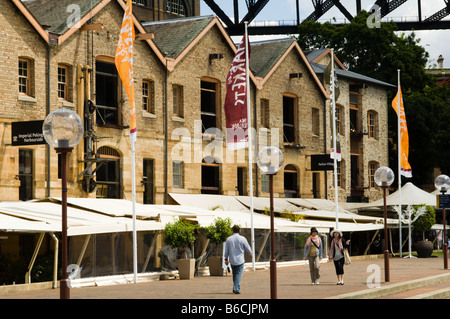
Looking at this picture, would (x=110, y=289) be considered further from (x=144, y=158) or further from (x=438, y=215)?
(x=438, y=215)

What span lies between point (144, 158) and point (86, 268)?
9.49m

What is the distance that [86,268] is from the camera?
24.5 m

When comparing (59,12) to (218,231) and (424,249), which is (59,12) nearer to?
(218,231)

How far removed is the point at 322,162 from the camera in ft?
135

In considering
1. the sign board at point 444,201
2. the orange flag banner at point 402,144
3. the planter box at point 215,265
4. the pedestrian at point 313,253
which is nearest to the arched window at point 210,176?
the planter box at point 215,265

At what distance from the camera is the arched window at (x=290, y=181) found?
41.6 m

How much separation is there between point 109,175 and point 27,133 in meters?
5.95

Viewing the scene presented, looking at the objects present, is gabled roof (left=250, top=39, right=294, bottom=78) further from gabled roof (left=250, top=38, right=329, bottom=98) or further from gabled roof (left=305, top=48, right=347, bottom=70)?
gabled roof (left=305, top=48, right=347, bottom=70)

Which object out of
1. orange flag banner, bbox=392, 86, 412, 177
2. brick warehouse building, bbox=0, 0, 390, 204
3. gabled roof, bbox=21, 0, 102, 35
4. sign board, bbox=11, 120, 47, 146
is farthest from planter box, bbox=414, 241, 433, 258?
sign board, bbox=11, 120, 47, 146

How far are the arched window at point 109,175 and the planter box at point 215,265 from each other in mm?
5341

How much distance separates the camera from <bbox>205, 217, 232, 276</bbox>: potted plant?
27.9 m

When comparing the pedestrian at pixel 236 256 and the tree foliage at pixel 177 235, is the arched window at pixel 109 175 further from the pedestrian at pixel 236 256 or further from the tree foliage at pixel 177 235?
the pedestrian at pixel 236 256

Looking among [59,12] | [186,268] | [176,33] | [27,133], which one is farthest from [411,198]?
[27,133]
